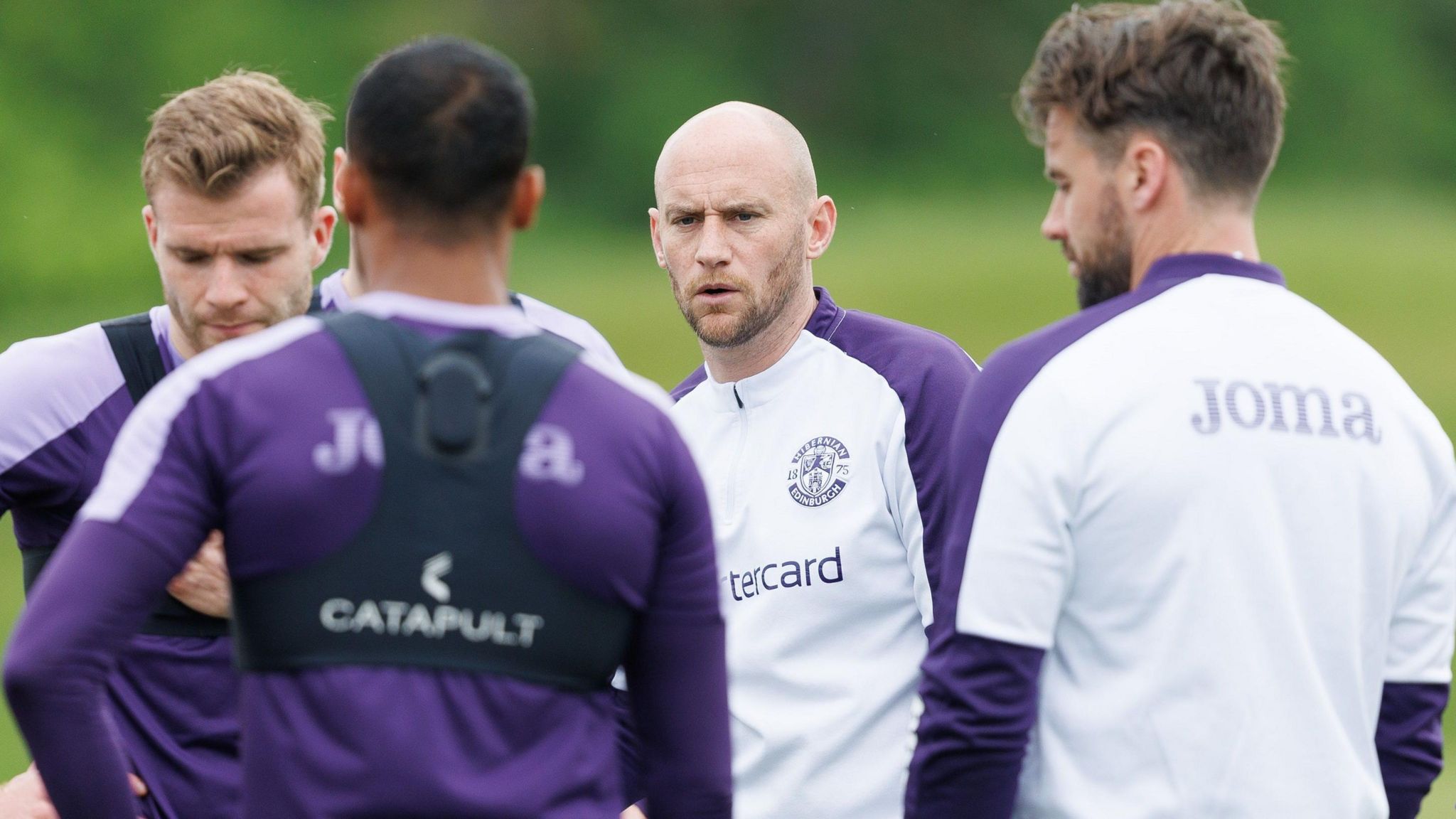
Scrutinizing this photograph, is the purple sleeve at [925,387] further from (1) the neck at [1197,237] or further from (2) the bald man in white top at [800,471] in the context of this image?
(1) the neck at [1197,237]

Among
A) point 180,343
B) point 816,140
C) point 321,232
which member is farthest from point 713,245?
point 816,140

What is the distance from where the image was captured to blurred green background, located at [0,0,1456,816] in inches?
1061

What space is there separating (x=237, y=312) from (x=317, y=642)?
1568mm

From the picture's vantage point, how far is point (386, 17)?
29.4 m

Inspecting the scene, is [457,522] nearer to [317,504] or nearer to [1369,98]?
[317,504]

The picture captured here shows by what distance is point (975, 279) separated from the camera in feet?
91.7

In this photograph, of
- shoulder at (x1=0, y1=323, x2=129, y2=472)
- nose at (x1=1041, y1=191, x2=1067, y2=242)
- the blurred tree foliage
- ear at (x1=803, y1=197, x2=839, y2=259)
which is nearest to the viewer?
nose at (x1=1041, y1=191, x2=1067, y2=242)

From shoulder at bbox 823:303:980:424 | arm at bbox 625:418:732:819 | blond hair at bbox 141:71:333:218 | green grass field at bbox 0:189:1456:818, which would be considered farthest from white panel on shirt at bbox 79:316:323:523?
green grass field at bbox 0:189:1456:818

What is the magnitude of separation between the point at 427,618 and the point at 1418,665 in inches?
63.7

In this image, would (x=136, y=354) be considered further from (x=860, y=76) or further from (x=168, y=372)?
(x=860, y=76)

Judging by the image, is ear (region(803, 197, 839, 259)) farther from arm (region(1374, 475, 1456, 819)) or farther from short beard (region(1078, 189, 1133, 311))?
arm (region(1374, 475, 1456, 819))

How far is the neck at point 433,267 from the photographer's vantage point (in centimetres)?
245

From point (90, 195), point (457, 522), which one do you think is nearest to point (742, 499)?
point (457, 522)

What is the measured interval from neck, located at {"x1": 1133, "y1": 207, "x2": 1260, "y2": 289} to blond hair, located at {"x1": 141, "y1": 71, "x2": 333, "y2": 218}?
1829 millimetres
